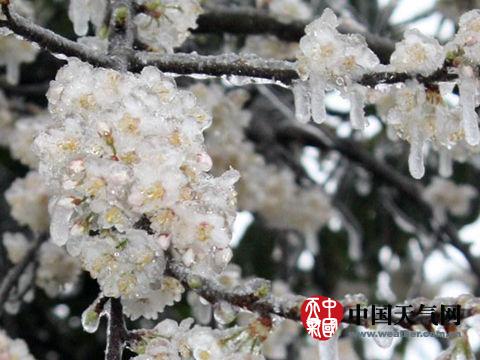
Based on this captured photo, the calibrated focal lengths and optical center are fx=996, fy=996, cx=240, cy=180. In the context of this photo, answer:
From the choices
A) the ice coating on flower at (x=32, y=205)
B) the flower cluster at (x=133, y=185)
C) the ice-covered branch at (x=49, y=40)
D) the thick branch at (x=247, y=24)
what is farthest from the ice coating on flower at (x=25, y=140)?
the flower cluster at (x=133, y=185)

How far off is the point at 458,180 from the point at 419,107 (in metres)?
1.67

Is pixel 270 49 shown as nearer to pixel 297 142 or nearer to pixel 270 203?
pixel 270 203

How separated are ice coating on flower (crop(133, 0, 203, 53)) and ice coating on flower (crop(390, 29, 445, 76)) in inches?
11.0

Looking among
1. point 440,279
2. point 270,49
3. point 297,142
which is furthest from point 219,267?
point 440,279

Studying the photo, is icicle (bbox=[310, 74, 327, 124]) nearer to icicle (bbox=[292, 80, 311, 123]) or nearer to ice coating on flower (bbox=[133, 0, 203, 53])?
icicle (bbox=[292, 80, 311, 123])

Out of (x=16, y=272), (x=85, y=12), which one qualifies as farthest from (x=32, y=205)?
(x=85, y=12)

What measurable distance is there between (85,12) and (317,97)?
1.06 ft

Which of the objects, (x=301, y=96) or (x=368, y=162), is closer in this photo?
(x=301, y=96)

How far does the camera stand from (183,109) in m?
0.89

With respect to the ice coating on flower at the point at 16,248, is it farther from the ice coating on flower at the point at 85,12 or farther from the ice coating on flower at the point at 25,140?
the ice coating on flower at the point at 85,12

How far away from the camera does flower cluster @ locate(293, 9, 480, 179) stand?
903mm

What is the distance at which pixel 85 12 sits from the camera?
113 cm

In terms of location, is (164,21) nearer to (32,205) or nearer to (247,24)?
(247,24)

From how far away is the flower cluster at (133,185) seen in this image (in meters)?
0.82
